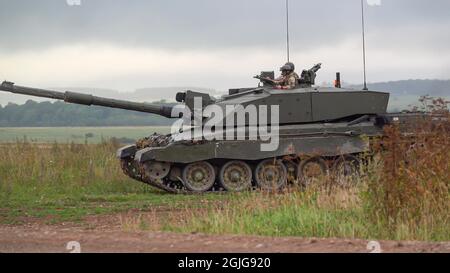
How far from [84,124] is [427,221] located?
63465 mm

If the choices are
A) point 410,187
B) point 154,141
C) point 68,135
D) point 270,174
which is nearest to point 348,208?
point 410,187

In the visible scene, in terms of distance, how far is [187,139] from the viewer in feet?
70.0

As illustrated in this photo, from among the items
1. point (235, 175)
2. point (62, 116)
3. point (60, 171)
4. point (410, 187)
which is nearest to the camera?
point (410, 187)

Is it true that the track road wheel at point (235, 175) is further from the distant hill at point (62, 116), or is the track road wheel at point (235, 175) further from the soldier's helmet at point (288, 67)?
the distant hill at point (62, 116)

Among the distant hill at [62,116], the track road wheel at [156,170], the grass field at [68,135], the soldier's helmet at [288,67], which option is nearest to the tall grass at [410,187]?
the track road wheel at [156,170]

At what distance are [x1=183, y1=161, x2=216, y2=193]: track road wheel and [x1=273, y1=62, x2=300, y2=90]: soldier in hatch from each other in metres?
2.52

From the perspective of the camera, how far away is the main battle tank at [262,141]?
70.2 feet

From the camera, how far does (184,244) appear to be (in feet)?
35.9

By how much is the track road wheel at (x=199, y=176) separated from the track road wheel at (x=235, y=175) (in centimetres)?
23

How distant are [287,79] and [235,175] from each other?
8.55 feet

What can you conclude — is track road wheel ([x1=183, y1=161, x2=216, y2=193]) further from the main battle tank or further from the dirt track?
the dirt track

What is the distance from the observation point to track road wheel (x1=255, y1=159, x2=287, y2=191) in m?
21.8

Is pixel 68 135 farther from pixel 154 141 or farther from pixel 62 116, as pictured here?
pixel 154 141

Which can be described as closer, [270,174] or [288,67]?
[270,174]
